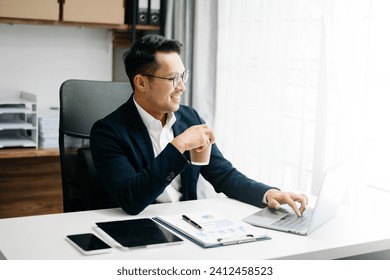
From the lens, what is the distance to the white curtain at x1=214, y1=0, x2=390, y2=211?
2.35 metres

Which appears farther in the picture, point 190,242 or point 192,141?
point 192,141

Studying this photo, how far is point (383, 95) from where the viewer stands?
2309 mm

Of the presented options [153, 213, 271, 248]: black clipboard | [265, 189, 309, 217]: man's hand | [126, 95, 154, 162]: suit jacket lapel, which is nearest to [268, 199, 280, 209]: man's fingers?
[265, 189, 309, 217]: man's hand

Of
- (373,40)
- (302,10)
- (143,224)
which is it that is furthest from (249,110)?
(143,224)

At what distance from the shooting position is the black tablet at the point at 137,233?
1550 mm

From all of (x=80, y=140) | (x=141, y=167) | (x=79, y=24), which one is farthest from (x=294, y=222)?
(x=79, y=24)

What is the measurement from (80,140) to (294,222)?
0.91 m

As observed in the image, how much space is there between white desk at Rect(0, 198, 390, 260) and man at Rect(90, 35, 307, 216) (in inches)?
4.4

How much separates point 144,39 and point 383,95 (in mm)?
927

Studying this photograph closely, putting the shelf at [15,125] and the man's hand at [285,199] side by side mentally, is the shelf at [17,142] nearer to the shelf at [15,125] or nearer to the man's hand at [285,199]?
the shelf at [15,125]

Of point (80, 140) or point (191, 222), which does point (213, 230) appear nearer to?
point (191, 222)

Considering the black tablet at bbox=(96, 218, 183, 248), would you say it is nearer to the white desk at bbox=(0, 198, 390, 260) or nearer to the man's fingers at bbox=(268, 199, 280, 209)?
the white desk at bbox=(0, 198, 390, 260)

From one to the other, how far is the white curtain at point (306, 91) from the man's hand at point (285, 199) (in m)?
0.22

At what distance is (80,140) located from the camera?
229cm
